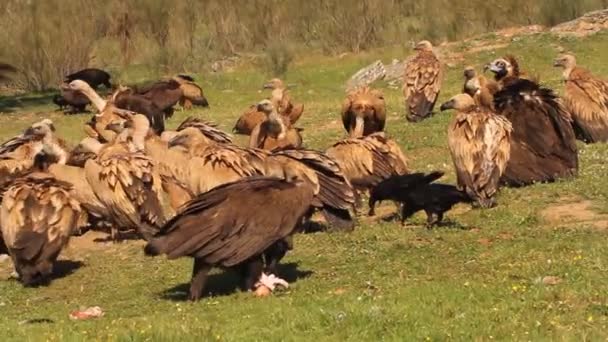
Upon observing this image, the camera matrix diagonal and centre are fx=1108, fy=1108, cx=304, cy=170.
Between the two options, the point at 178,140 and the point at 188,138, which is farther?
the point at 178,140

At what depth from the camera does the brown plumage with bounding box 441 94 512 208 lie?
13.3m

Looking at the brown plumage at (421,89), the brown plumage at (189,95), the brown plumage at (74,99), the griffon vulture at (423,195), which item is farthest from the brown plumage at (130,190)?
the brown plumage at (189,95)

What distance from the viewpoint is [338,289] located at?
10.0m

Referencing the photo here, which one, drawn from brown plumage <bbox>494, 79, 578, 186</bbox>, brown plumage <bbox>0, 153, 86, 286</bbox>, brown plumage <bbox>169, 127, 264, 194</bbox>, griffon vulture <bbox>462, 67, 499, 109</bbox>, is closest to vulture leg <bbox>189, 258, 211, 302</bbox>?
brown plumage <bbox>169, 127, 264, 194</bbox>

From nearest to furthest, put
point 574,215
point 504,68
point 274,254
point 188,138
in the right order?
1. point 274,254
2. point 574,215
3. point 188,138
4. point 504,68

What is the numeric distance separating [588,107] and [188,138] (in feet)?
22.6

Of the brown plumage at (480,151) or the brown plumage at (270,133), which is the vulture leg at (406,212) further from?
the brown plumage at (270,133)

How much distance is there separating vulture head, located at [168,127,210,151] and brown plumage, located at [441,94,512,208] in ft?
10.2

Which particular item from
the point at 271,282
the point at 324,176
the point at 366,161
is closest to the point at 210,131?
the point at 366,161

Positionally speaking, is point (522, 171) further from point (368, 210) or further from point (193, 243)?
point (193, 243)

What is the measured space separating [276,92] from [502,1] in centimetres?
1925

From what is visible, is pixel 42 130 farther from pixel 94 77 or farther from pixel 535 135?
pixel 94 77

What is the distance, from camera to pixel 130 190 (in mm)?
12820

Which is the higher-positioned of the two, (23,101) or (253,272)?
(253,272)
